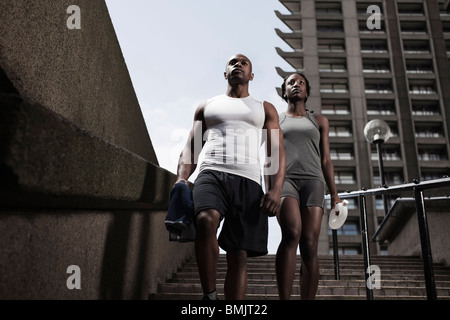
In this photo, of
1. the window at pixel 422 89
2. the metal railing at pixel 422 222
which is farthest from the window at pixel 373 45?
the metal railing at pixel 422 222

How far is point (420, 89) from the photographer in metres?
43.5

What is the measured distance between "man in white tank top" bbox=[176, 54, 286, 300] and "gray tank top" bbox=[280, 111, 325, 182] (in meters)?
0.38

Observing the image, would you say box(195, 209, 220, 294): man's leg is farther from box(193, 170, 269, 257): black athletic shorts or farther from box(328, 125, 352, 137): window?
box(328, 125, 352, 137): window

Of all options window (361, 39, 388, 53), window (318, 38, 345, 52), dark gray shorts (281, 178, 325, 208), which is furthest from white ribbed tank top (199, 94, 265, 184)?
window (361, 39, 388, 53)

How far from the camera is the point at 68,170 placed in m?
1.58

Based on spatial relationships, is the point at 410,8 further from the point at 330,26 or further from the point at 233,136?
the point at 233,136

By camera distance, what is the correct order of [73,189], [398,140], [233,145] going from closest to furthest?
1. [73,189]
2. [233,145]
3. [398,140]

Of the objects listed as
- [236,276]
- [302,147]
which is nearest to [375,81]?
[302,147]

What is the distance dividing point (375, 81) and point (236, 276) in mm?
44735

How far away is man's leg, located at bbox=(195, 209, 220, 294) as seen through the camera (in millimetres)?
2166
